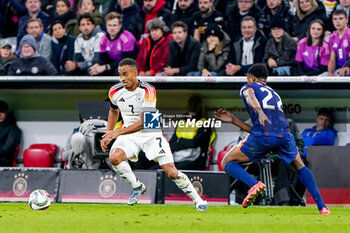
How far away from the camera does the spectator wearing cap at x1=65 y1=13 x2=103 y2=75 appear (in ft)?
46.2

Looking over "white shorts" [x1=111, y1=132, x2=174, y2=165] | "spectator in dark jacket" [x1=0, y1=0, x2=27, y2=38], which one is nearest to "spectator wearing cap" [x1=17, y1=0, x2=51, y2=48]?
"spectator in dark jacket" [x1=0, y1=0, x2=27, y2=38]

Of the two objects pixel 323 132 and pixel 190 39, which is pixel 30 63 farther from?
pixel 323 132

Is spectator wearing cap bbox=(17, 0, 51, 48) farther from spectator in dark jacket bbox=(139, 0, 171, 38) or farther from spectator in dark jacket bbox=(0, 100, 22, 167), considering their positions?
spectator in dark jacket bbox=(139, 0, 171, 38)

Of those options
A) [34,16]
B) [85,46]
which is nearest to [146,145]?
[85,46]

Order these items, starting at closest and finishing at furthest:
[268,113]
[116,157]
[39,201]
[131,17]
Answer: [39,201] < [268,113] < [116,157] < [131,17]

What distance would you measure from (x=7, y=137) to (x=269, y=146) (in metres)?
6.69

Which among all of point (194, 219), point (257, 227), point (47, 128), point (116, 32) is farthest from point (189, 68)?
point (257, 227)

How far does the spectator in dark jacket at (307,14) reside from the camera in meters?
13.7

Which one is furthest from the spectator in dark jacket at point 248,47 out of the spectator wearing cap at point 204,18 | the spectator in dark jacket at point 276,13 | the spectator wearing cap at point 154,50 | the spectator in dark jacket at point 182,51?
the spectator wearing cap at point 154,50

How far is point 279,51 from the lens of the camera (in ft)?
43.2

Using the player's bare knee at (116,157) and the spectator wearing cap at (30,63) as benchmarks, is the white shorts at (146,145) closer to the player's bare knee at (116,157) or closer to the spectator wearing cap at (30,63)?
Answer: the player's bare knee at (116,157)

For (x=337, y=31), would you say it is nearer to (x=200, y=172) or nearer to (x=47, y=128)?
(x=200, y=172)

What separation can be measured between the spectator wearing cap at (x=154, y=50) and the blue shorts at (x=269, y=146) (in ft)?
14.3

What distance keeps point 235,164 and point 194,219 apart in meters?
1.92
